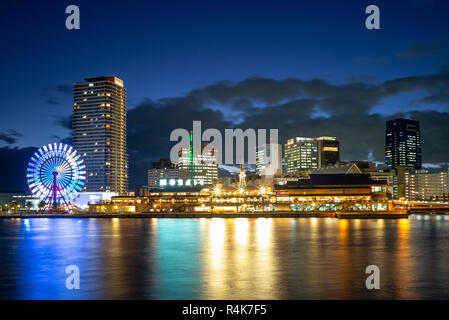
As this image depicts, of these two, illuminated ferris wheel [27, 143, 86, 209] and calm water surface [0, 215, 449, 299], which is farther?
illuminated ferris wheel [27, 143, 86, 209]

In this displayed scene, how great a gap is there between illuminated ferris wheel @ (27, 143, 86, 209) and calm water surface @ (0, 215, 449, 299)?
72.6m

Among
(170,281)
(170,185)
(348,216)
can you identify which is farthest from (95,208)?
(170,281)

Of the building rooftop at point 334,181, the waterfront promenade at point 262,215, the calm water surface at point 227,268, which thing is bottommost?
the waterfront promenade at point 262,215

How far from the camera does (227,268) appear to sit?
39906 mm

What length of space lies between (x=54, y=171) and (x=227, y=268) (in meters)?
Answer: 108

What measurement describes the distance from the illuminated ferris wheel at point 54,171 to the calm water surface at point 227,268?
72.6 metres

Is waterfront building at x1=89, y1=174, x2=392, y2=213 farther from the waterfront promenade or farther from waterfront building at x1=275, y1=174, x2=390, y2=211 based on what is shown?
the waterfront promenade

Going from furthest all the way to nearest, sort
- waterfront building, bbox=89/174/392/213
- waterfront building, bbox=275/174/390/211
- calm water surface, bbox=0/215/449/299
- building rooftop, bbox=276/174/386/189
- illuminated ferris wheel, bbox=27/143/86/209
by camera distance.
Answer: building rooftop, bbox=276/174/386/189
waterfront building, bbox=89/174/392/213
waterfront building, bbox=275/174/390/211
illuminated ferris wheel, bbox=27/143/86/209
calm water surface, bbox=0/215/449/299

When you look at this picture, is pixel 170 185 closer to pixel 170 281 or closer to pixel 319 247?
pixel 319 247

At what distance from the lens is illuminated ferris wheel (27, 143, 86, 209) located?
437 ft

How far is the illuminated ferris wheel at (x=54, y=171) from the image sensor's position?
133125 mm

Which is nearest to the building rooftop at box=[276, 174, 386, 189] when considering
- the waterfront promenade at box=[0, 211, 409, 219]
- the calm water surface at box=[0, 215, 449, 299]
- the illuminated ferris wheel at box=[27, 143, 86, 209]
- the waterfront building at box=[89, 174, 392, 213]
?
the waterfront building at box=[89, 174, 392, 213]

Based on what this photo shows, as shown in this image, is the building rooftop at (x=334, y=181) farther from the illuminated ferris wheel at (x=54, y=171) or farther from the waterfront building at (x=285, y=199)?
the illuminated ferris wheel at (x=54, y=171)

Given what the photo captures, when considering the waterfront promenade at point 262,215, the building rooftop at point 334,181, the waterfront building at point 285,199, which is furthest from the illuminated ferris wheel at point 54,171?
the building rooftop at point 334,181
